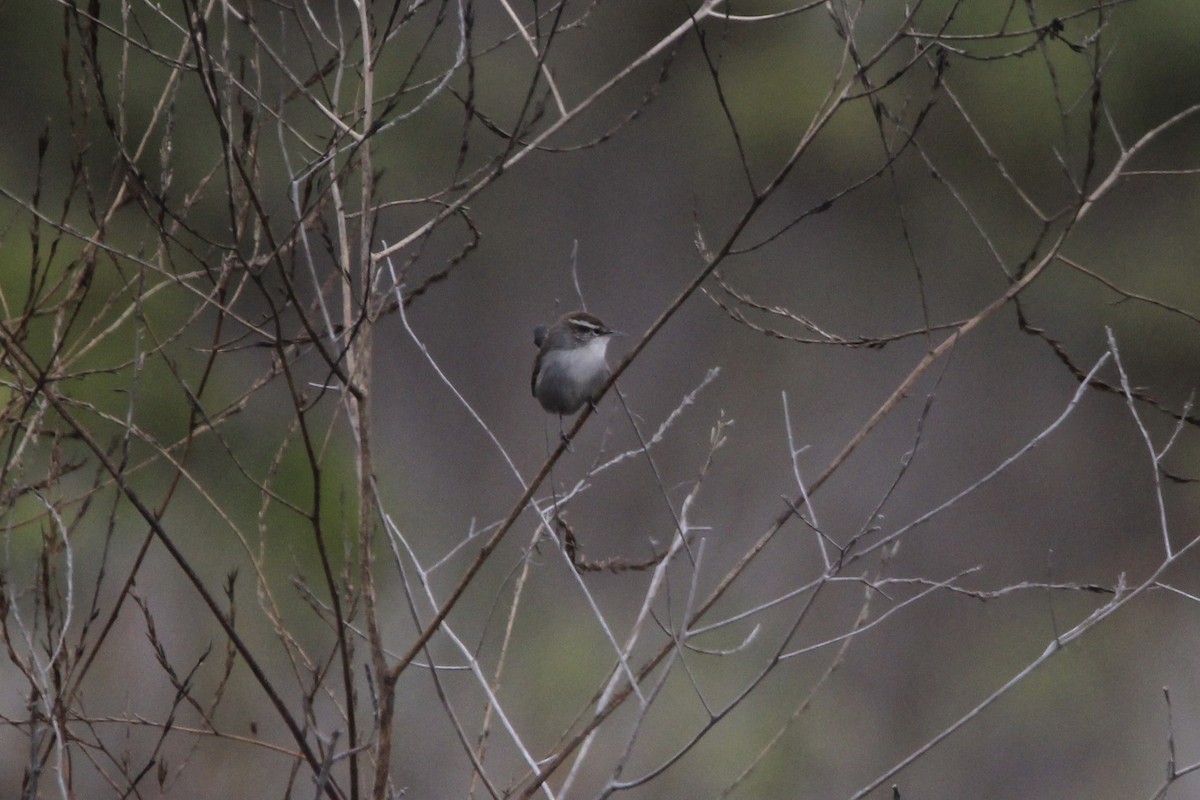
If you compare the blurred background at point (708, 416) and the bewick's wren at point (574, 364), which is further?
the blurred background at point (708, 416)

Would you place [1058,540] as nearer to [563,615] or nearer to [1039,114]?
[1039,114]

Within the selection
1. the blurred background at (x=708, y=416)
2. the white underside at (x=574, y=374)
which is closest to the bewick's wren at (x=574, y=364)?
Result: the white underside at (x=574, y=374)

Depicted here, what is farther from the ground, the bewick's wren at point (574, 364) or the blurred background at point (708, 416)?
the blurred background at point (708, 416)

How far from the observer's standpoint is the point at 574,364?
4.66 metres

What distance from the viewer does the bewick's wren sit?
4633 mm

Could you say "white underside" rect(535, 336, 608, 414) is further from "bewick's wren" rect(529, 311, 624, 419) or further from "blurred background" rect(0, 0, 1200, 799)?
"blurred background" rect(0, 0, 1200, 799)

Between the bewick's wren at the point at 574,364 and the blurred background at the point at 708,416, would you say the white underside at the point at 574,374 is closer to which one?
the bewick's wren at the point at 574,364

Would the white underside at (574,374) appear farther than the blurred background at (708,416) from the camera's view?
No

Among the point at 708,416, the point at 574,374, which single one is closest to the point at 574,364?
the point at 574,374

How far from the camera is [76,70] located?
7012 millimetres

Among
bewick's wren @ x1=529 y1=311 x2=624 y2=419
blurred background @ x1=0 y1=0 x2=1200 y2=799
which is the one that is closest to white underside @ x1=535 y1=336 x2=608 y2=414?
bewick's wren @ x1=529 y1=311 x2=624 y2=419

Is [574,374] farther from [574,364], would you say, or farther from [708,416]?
[708,416]

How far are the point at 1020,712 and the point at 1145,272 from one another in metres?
4.28

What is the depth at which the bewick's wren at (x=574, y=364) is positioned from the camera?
15.2 ft
